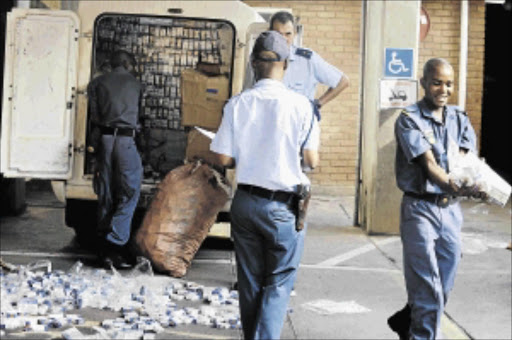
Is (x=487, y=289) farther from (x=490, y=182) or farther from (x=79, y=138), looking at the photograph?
(x=79, y=138)

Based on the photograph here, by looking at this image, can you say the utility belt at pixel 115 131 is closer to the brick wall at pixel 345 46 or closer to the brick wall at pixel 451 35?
the brick wall at pixel 345 46

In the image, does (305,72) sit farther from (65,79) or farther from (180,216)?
(65,79)

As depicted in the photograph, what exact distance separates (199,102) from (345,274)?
2276 mm

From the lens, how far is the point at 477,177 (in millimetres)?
5031

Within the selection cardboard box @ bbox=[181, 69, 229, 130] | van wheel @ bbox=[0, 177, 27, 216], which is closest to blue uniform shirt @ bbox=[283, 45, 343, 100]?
cardboard box @ bbox=[181, 69, 229, 130]

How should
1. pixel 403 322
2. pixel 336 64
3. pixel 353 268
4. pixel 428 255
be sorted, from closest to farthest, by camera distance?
pixel 428 255 → pixel 403 322 → pixel 353 268 → pixel 336 64

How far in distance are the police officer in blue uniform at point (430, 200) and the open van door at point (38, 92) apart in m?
4.13

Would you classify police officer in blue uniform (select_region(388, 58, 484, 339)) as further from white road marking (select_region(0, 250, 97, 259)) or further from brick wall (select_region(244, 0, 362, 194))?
brick wall (select_region(244, 0, 362, 194))

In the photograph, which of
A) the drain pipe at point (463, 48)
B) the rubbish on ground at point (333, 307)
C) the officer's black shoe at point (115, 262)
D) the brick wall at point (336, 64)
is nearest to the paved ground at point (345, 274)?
the rubbish on ground at point (333, 307)

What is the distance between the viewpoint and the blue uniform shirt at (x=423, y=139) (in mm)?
5172

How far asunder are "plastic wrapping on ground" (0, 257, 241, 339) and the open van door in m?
1.25

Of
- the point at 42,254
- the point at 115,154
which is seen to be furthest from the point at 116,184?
the point at 42,254

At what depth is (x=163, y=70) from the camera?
10.2m

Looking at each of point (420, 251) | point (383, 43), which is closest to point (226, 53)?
point (383, 43)
